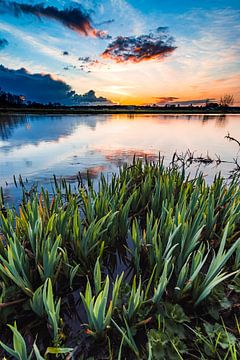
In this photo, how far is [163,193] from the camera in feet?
9.53

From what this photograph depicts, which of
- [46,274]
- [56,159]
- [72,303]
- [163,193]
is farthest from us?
[56,159]

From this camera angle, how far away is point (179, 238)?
2.01 metres

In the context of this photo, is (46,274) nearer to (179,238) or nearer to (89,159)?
(179,238)

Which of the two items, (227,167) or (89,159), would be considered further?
(89,159)

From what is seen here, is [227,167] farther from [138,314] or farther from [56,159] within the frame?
[138,314]

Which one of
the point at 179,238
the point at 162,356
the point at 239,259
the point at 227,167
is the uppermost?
the point at 179,238

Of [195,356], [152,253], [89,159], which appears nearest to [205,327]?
[195,356]

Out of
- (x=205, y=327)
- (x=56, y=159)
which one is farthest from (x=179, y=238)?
(x=56, y=159)

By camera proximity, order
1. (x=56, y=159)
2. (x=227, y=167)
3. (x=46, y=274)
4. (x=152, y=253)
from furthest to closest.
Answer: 1. (x=56, y=159)
2. (x=227, y=167)
3. (x=152, y=253)
4. (x=46, y=274)

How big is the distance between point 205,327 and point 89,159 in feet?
25.9

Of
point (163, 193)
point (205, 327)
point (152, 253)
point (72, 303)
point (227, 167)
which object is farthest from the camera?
point (227, 167)

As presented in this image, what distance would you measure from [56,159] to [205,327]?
27.2 feet

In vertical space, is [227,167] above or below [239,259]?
below

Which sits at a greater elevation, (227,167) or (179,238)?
(179,238)
